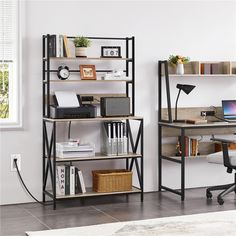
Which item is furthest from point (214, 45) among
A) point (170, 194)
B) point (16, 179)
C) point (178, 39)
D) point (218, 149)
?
point (16, 179)

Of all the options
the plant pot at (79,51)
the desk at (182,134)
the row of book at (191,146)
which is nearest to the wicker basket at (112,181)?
the desk at (182,134)

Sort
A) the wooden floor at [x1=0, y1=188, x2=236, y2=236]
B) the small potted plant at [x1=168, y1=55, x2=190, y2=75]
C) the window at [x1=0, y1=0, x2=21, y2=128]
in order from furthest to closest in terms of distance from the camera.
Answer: the small potted plant at [x1=168, y1=55, x2=190, y2=75], the window at [x1=0, y1=0, x2=21, y2=128], the wooden floor at [x1=0, y1=188, x2=236, y2=236]

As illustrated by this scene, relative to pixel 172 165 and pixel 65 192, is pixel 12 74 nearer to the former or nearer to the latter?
pixel 65 192

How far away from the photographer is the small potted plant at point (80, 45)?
5578 mm

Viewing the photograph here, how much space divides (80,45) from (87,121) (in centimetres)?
74

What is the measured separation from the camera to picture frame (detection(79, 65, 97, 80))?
5641mm

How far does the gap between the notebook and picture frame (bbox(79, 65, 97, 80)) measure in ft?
5.03

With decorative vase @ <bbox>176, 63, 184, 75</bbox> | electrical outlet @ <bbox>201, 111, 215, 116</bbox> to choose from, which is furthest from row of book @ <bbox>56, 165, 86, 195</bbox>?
electrical outlet @ <bbox>201, 111, 215, 116</bbox>

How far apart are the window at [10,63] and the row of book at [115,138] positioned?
2.81ft

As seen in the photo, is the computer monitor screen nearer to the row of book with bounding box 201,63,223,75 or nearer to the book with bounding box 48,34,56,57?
the row of book with bounding box 201,63,223,75

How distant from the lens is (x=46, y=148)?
5680 millimetres

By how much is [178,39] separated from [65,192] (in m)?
2.07

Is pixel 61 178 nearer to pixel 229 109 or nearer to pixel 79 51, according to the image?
pixel 79 51

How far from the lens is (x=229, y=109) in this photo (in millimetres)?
6363
